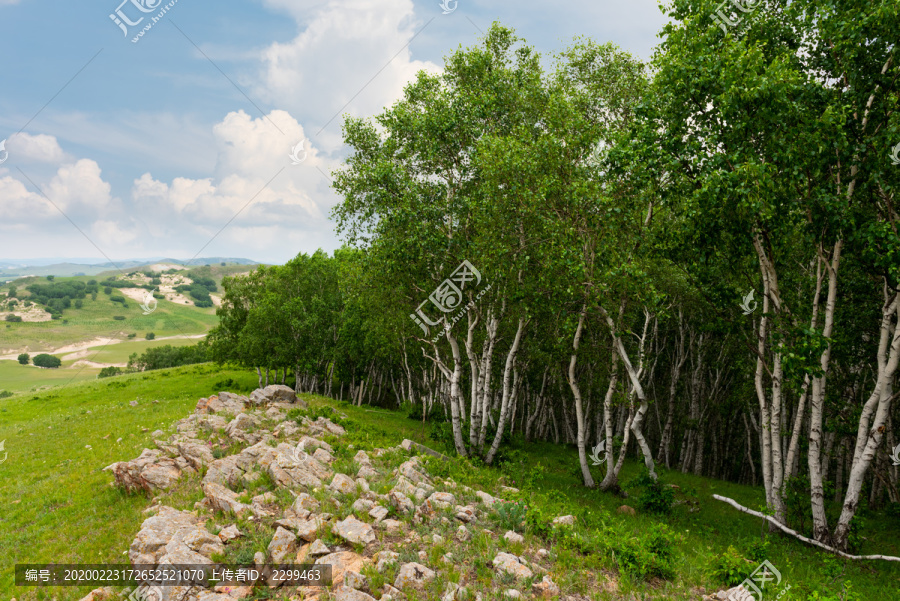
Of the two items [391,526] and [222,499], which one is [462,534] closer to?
[391,526]

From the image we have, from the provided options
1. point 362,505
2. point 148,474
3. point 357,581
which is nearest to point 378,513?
point 362,505

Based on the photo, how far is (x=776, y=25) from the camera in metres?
17.2

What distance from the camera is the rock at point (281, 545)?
10391 millimetres

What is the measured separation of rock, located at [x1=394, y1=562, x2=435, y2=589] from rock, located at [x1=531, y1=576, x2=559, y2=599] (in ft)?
7.19

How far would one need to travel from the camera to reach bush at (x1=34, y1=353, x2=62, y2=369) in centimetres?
16538

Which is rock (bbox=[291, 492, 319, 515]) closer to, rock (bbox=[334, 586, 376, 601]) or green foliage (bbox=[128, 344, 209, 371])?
rock (bbox=[334, 586, 376, 601])

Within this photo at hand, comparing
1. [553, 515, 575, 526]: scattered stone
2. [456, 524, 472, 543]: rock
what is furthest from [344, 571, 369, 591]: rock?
[553, 515, 575, 526]: scattered stone

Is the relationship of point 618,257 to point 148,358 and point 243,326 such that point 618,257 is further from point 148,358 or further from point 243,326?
point 148,358

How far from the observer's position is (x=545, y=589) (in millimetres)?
9203

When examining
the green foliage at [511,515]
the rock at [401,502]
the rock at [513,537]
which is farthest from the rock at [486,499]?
the rock at [401,502]

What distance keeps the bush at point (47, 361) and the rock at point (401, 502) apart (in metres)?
211

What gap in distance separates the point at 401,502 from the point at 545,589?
16.3 ft

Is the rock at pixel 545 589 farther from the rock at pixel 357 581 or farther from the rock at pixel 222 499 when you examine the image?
the rock at pixel 222 499

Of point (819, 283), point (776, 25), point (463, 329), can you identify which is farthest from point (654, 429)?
point (776, 25)
